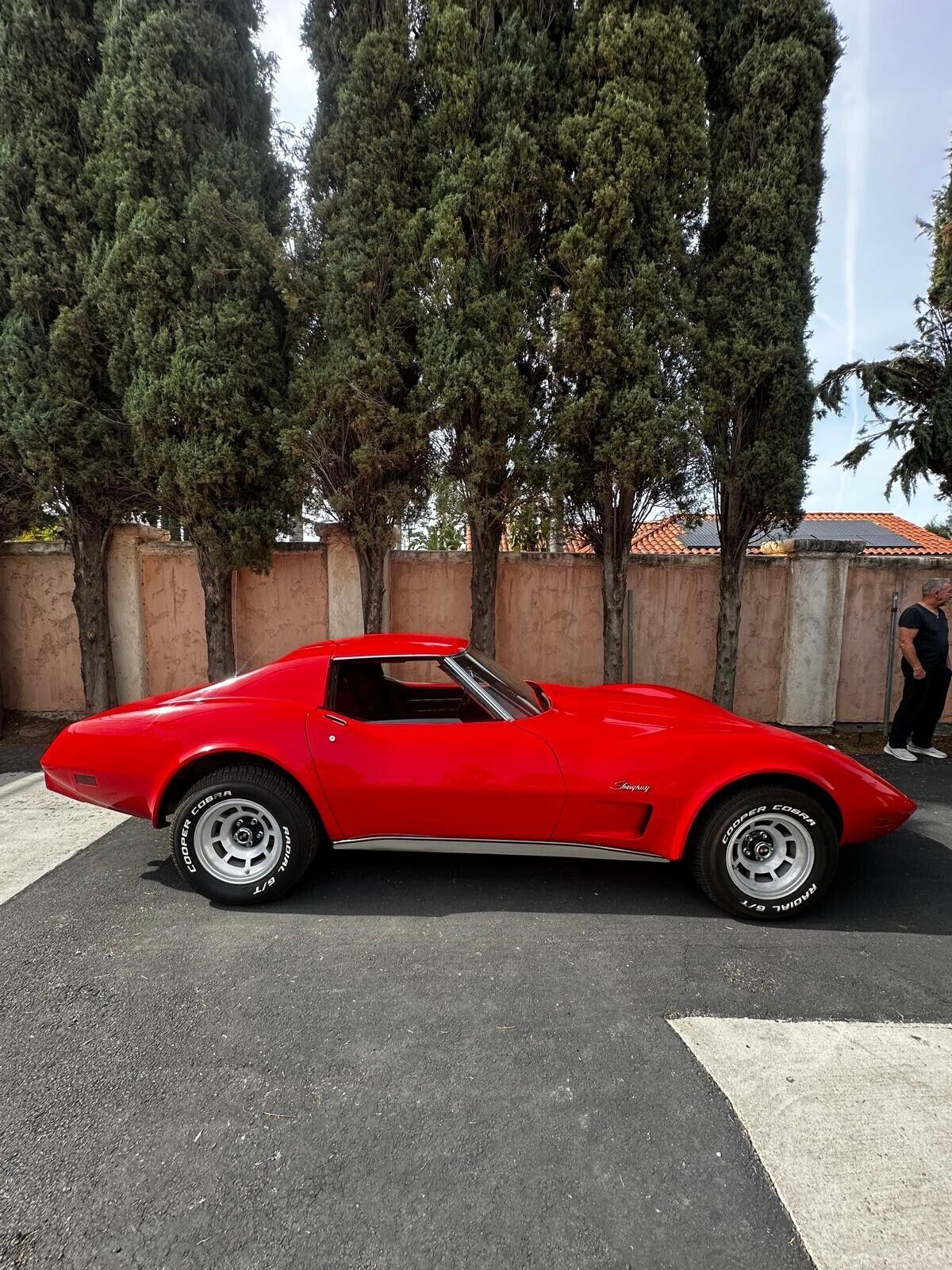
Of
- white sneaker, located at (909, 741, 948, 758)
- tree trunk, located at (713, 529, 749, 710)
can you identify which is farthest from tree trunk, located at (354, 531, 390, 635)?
white sneaker, located at (909, 741, 948, 758)

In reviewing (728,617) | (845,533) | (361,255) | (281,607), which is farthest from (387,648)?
(845,533)

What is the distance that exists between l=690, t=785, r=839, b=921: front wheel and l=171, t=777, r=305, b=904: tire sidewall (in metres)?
1.94

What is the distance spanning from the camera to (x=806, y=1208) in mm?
1522

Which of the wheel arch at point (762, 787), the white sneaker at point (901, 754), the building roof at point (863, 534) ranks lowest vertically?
the white sneaker at point (901, 754)

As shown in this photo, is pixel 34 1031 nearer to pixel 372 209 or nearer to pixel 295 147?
pixel 372 209

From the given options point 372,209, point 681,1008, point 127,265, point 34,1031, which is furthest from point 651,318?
point 34,1031

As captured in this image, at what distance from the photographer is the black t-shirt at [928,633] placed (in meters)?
5.61

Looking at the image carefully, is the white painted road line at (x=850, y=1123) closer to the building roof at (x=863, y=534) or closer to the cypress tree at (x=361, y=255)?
the cypress tree at (x=361, y=255)

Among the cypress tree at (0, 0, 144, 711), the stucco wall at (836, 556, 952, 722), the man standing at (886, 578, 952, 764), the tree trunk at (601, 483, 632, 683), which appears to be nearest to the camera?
the cypress tree at (0, 0, 144, 711)

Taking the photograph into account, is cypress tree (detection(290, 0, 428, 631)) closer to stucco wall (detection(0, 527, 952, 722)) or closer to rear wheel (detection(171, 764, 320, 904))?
stucco wall (detection(0, 527, 952, 722))

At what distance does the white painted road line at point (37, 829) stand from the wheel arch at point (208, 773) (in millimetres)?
898

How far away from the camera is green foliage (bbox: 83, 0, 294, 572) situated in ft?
17.6

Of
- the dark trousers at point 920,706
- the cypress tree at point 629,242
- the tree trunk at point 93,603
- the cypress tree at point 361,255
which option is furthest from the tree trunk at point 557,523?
the tree trunk at point 93,603

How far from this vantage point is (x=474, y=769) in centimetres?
294
